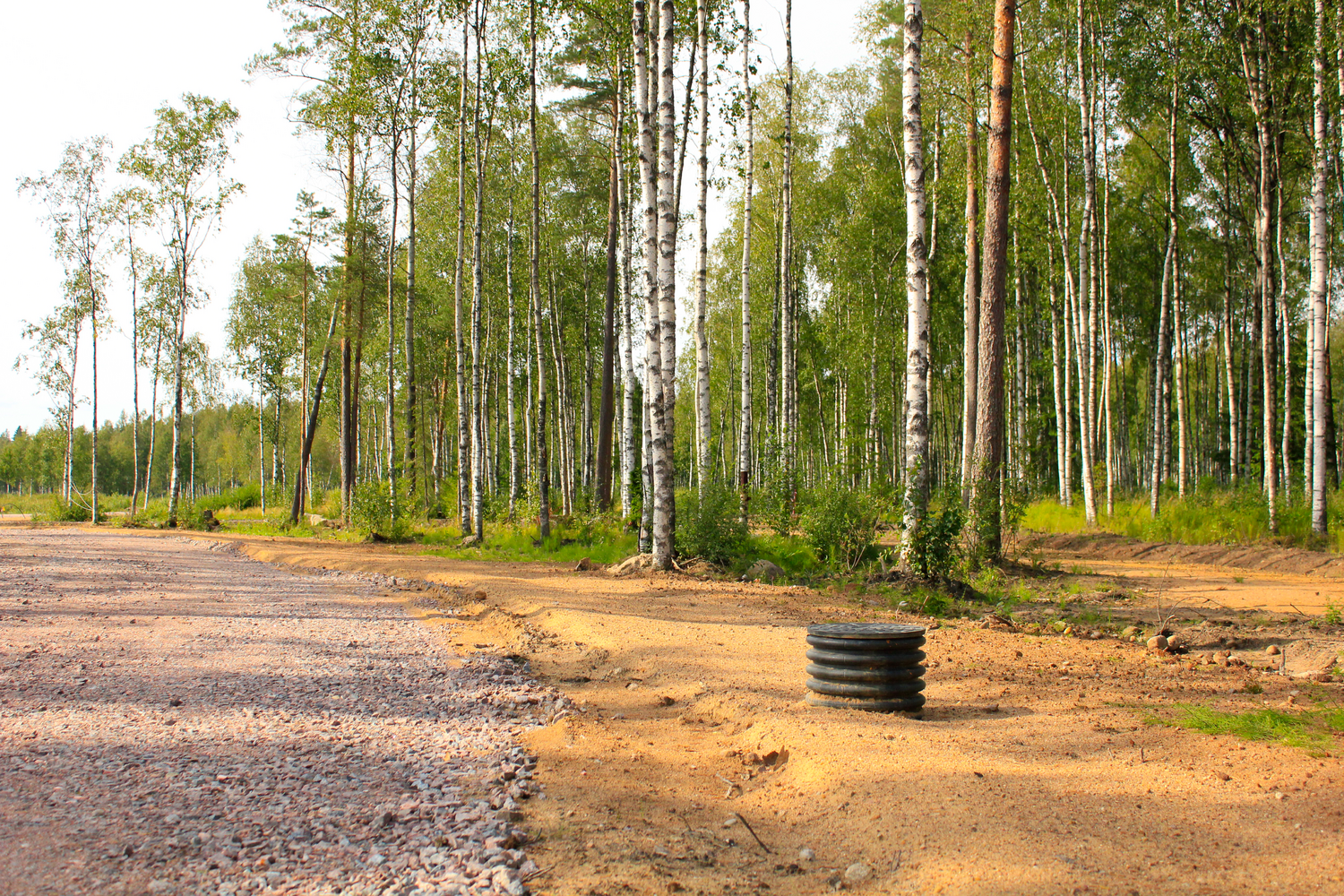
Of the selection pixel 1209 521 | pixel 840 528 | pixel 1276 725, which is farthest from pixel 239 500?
pixel 1276 725

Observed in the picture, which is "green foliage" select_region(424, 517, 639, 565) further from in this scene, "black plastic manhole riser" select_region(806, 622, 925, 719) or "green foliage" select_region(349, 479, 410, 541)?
"black plastic manhole riser" select_region(806, 622, 925, 719)

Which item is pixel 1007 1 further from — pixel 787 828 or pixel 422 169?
pixel 422 169

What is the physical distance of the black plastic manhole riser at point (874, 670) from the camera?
16.5ft

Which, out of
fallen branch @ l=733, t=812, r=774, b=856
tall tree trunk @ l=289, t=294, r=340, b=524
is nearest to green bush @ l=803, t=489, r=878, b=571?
fallen branch @ l=733, t=812, r=774, b=856

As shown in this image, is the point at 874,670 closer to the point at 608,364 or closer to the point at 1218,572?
the point at 1218,572

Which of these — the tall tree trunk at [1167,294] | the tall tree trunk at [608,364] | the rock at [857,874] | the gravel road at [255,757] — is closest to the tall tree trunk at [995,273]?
the gravel road at [255,757]

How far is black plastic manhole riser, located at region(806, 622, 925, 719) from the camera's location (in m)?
5.02

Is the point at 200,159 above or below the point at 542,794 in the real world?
above

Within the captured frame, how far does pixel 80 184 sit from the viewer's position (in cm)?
3438

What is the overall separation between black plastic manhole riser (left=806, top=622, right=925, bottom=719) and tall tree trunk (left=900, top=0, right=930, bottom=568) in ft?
16.7

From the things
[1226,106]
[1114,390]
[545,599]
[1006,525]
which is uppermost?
[1226,106]

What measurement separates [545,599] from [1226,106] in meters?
19.2

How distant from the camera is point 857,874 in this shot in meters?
3.12

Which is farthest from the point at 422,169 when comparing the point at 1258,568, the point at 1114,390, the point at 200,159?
the point at 1114,390
